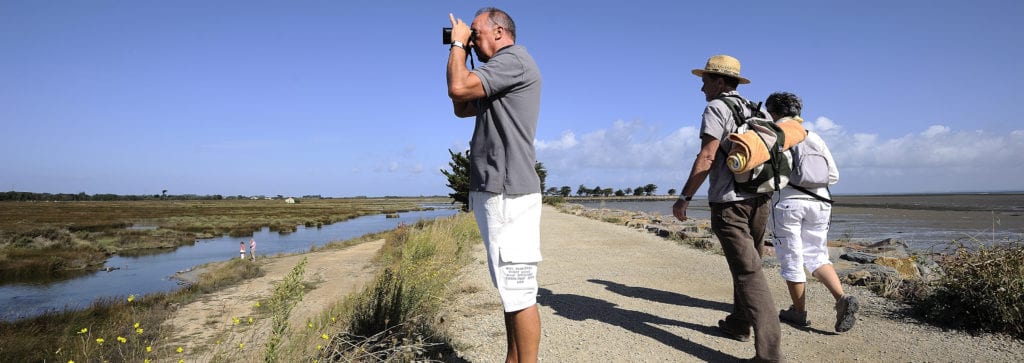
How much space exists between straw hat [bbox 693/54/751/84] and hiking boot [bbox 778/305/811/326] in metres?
1.73

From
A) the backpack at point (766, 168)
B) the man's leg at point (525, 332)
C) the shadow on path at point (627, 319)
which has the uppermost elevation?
the backpack at point (766, 168)

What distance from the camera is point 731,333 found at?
136 inches

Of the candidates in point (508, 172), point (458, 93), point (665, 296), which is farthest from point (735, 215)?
point (665, 296)

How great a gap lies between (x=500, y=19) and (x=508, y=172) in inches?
29.3

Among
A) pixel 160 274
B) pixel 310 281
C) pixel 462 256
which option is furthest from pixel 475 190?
pixel 160 274

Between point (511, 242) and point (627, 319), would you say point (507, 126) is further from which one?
point (627, 319)

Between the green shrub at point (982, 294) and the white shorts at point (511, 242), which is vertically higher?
the white shorts at point (511, 242)

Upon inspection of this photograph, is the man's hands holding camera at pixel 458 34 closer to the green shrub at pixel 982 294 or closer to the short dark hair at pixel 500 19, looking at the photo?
the short dark hair at pixel 500 19

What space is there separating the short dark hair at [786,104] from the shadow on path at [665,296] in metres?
1.74

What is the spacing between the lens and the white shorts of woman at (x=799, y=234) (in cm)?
342

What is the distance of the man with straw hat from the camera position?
2766 millimetres

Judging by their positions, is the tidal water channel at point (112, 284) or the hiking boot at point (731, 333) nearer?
the hiking boot at point (731, 333)

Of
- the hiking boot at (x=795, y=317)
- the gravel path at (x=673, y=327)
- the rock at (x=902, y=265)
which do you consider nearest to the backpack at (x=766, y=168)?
the gravel path at (x=673, y=327)

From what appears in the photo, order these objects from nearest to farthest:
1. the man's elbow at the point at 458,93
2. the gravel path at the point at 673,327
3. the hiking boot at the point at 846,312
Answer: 1. the man's elbow at the point at 458,93
2. the gravel path at the point at 673,327
3. the hiking boot at the point at 846,312
